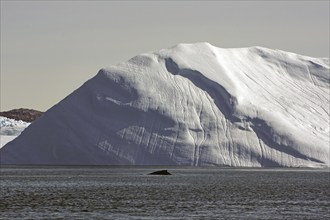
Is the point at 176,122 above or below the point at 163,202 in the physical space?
above

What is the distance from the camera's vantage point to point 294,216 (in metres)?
49.9

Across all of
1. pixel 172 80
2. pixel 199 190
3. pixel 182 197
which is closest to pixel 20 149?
pixel 172 80

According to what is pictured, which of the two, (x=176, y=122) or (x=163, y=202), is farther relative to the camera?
(x=176, y=122)

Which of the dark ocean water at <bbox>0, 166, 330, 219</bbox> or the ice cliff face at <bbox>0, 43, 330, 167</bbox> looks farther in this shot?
the ice cliff face at <bbox>0, 43, 330, 167</bbox>

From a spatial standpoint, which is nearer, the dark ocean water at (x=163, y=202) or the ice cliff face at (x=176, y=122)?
the dark ocean water at (x=163, y=202)

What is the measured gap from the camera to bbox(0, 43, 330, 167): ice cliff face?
144m

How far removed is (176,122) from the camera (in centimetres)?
14712

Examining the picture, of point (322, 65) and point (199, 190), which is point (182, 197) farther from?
point (322, 65)

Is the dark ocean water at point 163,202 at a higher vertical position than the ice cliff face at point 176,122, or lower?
lower

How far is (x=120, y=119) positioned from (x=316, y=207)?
92.5 meters

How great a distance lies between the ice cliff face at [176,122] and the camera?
144 m

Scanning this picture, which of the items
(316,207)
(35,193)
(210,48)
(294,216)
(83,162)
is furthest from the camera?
(210,48)

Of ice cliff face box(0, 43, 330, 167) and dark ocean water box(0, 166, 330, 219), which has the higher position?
ice cliff face box(0, 43, 330, 167)

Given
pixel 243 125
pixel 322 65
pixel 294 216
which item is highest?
pixel 322 65
